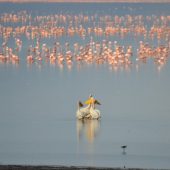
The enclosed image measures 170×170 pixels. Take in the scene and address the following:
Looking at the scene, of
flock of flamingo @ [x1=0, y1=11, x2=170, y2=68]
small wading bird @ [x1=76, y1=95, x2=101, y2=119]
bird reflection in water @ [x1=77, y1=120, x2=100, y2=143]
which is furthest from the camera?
flock of flamingo @ [x1=0, y1=11, x2=170, y2=68]

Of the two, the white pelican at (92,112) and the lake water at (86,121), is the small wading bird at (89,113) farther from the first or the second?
the lake water at (86,121)

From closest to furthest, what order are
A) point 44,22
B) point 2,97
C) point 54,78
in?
point 2,97 → point 54,78 → point 44,22

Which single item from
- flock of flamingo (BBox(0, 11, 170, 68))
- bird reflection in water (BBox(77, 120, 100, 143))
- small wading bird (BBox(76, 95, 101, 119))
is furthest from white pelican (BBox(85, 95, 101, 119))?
flock of flamingo (BBox(0, 11, 170, 68))

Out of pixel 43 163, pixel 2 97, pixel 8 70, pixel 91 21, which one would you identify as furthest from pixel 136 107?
pixel 91 21

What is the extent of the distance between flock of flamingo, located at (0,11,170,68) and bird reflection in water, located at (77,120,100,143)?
54.0 ft

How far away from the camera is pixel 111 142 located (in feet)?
99.3

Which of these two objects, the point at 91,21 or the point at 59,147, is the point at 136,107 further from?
the point at 91,21

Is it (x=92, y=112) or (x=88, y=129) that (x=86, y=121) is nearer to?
(x=92, y=112)

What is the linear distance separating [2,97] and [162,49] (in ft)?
53.7

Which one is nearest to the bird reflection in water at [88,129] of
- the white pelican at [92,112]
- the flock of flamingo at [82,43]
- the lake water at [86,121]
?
the lake water at [86,121]

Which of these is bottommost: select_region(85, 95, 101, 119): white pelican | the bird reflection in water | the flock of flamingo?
the bird reflection in water

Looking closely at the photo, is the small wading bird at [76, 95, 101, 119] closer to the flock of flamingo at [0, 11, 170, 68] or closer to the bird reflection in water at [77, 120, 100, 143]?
the bird reflection in water at [77, 120, 100, 143]

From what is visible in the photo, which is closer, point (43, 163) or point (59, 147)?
point (43, 163)

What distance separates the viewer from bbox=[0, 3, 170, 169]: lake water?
2823cm
